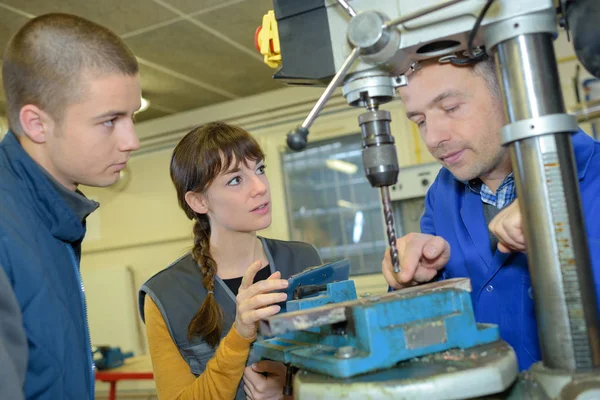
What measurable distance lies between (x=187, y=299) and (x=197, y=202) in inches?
12.3

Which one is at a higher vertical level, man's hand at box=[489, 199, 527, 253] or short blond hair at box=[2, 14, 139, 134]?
short blond hair at box=[2, 14, 139, 134]

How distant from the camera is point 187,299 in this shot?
4.65ft

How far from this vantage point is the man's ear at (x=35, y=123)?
3.21ft

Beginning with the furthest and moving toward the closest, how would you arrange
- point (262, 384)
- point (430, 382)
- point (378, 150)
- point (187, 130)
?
point (187, 130) → point (262, 384) → point (378, 150) → point (430, 382)

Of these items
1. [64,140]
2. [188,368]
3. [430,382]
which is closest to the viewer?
[430,382]

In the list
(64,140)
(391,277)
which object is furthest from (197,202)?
(391,277)

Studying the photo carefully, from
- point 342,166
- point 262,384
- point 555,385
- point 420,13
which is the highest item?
point 342,166

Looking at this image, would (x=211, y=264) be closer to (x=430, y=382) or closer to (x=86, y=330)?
(x=86, y=330)

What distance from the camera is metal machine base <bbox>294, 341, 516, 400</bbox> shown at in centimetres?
52

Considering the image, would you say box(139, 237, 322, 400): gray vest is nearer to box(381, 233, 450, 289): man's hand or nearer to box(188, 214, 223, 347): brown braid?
box(188, 214, 223, 347): brown braid

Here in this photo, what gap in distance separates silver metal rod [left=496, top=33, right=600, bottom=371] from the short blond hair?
2.53 ft

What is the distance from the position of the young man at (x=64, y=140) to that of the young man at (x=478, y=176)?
58cm

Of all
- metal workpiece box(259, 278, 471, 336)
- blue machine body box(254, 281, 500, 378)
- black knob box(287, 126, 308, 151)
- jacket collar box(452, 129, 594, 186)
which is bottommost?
blue machine body box(254, 281, 500, 378)

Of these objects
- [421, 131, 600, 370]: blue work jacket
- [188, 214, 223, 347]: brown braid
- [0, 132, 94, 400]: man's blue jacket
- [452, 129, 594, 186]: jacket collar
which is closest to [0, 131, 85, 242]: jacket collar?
Answer: [0, 132, 94, 400]: man's blue jacket
